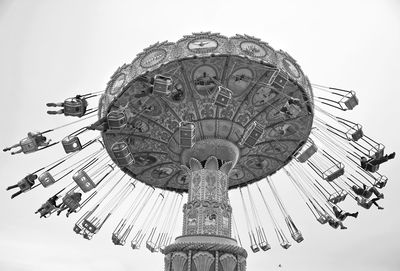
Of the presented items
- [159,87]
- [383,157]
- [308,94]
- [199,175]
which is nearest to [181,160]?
[199,175]

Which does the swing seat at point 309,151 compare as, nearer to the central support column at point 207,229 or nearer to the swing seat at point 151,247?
the central support column at point 207,229

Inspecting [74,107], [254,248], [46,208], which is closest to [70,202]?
[46,208]

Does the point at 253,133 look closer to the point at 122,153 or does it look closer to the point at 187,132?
the point at 187,132

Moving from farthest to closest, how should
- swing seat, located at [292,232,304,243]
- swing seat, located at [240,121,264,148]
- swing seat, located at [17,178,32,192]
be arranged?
1. swing seat, located at [292,232,304,243]
2. swing seat, located at [17,178,32,192]
3. swing seat, located at [240,121,264,148]

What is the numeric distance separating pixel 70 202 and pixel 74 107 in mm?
2890

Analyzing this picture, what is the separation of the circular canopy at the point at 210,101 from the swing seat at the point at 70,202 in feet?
8.32

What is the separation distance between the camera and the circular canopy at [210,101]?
1052cm

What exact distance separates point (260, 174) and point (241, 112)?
4036 millimetres

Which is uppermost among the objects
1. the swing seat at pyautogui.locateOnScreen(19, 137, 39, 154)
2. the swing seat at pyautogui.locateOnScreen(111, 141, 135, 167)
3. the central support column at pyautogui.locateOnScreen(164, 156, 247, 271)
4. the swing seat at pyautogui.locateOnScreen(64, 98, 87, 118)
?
the swing seat at pyautogui.locateOnScreen(64, 98, 87, 118)

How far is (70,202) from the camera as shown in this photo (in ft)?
36.7

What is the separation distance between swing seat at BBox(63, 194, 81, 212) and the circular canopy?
8.32ft

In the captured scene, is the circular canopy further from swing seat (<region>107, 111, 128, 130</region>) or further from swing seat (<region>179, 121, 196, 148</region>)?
swing seat (<region>107, 111, 128, 130</region>)

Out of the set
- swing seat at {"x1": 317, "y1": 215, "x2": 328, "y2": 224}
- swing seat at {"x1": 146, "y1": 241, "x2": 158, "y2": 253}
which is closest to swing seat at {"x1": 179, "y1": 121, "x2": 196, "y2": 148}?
swing seat at {"x1": 317, "y1": 215, "x2": 328, "y2": 224}

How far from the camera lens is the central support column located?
994 cm
